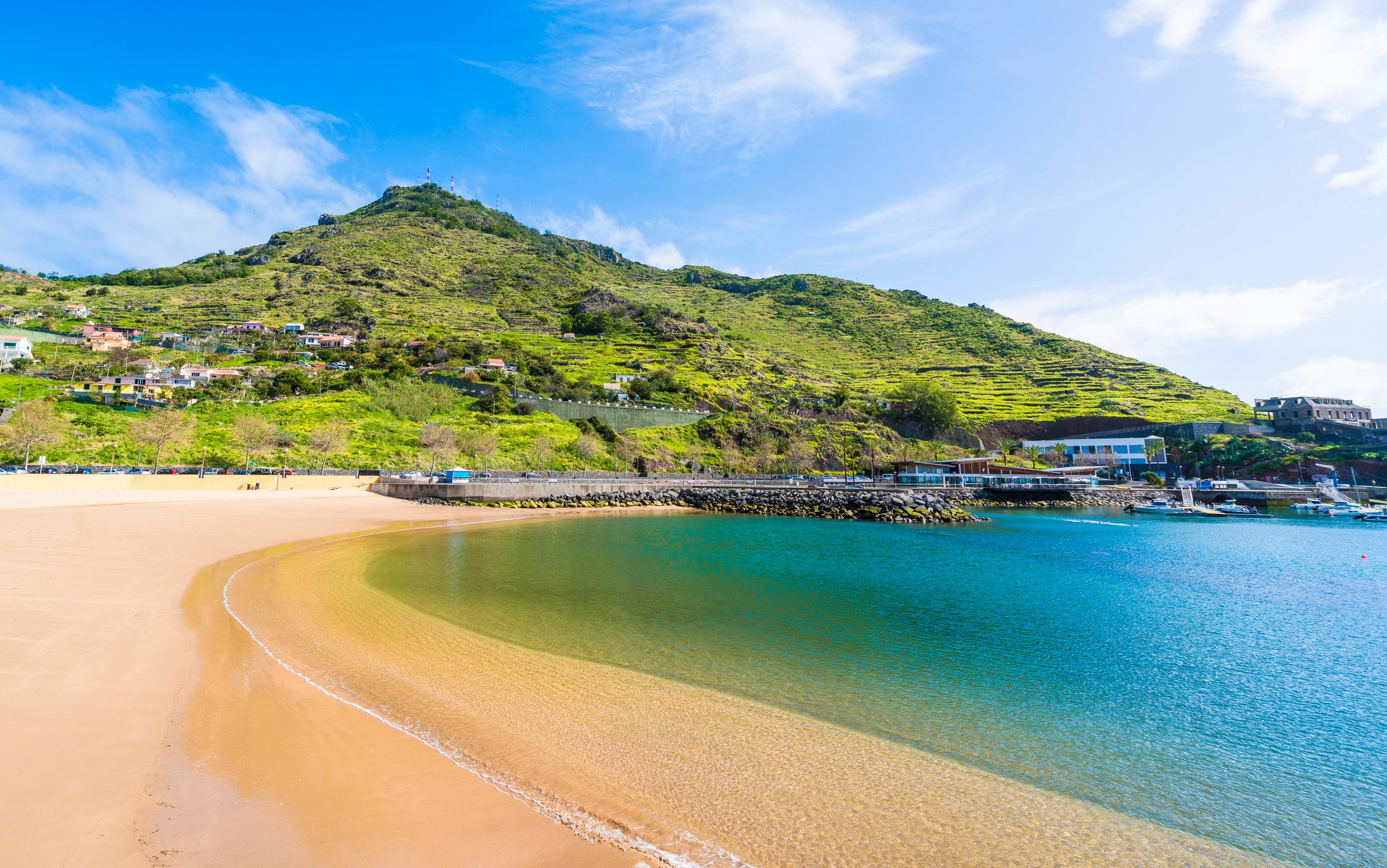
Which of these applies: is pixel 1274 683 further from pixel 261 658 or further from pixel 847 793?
pixel 261 658

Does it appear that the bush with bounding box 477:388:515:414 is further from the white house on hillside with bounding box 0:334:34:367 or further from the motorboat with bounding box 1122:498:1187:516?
the motorboat with bounding box 1122:498:1187:516

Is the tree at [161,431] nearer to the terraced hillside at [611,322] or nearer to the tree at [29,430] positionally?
the tree at [29,430]

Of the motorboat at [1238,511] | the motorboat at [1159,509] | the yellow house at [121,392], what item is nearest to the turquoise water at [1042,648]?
the motorboat at [1159,509]

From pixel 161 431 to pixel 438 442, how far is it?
65.7ft

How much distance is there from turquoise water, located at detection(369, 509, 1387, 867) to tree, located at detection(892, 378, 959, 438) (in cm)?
6845

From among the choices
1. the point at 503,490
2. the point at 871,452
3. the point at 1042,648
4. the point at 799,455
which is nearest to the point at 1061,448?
the point at 871,452

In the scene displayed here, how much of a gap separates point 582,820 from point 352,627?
942 centimetres

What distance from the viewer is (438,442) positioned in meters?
54.8

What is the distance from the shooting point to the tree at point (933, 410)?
95.4 meters

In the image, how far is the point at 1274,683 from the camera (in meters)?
10.8

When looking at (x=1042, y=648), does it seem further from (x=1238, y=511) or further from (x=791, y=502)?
(x=1238, y=511)

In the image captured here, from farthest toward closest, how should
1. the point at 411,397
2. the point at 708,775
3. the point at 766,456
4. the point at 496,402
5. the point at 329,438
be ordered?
1. the point at 766,456
2. the point at 496,402
3. the point at 411,397
4. the point at 329,438
5. the point at 708,775

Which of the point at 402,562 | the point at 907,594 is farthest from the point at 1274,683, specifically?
the point at 402,562

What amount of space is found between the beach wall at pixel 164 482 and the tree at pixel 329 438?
666cm
